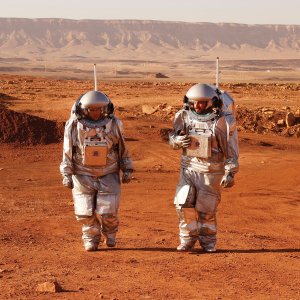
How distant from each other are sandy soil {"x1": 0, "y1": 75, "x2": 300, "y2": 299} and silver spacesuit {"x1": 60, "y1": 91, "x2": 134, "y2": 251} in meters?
0.52

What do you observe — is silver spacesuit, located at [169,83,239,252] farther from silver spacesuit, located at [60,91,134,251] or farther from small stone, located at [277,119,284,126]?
small stone, located at [277,119,284,126]

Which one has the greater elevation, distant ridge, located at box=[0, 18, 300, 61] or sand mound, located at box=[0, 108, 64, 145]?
distant ridge, located at box=[0, 18, 300, 61]

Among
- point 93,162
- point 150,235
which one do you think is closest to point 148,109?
point 150,235

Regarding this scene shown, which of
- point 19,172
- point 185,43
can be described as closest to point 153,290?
point 19,172

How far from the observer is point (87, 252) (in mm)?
6152

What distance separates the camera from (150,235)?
7.21 m

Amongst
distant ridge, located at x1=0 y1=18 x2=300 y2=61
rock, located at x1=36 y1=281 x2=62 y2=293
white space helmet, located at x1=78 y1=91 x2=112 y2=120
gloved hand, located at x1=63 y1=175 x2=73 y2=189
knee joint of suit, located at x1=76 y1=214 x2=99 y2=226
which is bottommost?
rock, located at x1=36 y1=281 x2=62 y2=293

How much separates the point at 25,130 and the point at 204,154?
11766mm

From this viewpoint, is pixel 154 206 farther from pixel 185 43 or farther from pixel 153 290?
pixel 185 43

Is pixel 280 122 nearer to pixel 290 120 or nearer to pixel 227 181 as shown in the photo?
pixel 290 120

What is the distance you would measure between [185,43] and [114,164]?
17554cm

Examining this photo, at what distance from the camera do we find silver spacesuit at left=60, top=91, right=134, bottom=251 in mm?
5961

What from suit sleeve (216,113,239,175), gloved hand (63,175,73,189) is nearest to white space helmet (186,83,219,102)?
suit sleeve (216,113,239,175)

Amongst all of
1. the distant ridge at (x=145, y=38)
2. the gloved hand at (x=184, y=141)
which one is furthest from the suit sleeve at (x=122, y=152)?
the distant ridge at (x=145, y=38)
